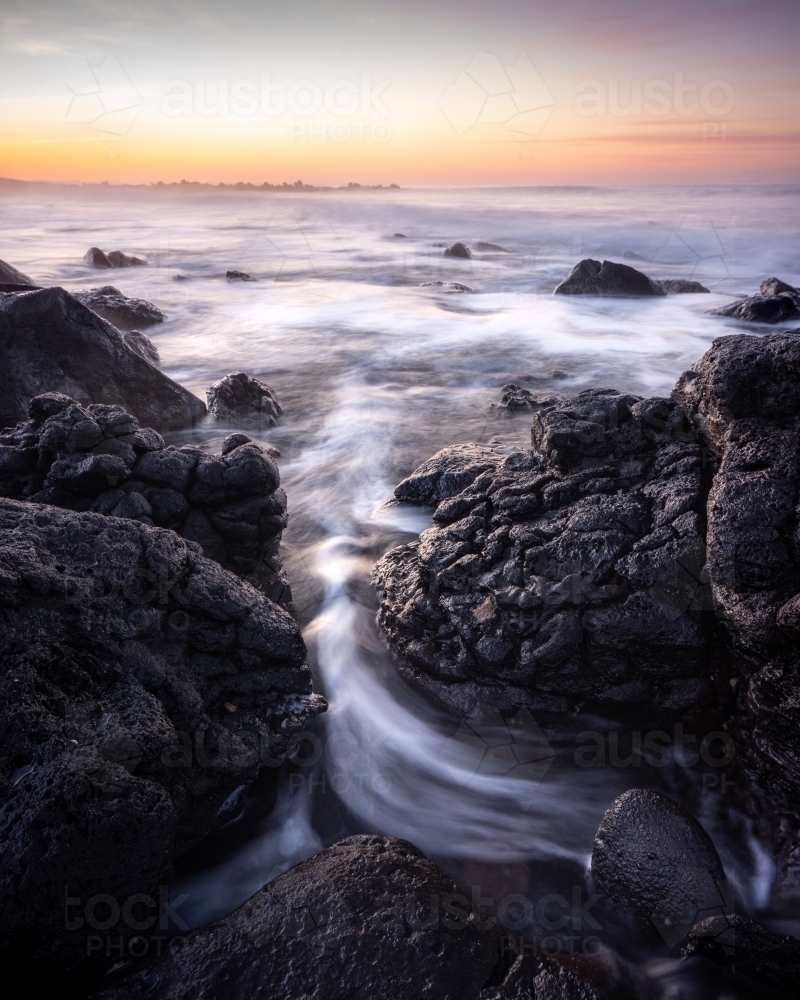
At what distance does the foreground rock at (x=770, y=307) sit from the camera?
11.8m

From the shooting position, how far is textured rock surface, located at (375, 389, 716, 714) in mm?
3424

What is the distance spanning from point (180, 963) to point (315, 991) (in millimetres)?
550

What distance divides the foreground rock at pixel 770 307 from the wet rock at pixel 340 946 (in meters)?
12.8

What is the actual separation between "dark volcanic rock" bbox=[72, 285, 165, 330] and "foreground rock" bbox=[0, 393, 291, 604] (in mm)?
8968

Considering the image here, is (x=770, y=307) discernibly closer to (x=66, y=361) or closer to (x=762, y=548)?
(x=762, y=548)

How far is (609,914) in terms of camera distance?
273cm

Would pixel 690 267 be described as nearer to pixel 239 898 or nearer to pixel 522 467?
pixel 522 467

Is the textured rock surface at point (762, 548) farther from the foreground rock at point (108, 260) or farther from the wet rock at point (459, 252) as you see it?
the foreground rock at point (108, 260)

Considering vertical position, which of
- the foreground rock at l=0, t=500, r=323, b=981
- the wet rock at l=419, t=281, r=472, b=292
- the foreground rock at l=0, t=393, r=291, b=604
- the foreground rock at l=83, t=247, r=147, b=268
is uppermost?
the foreground rock at l=83, t=247, r=147, b=268

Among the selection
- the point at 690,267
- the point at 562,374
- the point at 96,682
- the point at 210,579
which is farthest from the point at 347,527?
the point at 690,267

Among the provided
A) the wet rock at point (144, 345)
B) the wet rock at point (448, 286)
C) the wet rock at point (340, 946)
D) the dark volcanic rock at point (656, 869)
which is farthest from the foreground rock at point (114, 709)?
the wet rock at point (448, 286)

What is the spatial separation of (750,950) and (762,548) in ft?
5.71

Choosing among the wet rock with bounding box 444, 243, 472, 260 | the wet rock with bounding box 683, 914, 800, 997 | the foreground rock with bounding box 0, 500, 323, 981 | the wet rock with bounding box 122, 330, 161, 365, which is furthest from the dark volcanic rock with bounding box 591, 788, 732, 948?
the wet rock with bounding box 444, 243, 472, 260

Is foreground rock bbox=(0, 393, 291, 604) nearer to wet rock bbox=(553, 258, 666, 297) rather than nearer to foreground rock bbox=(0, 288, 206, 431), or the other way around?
foreground rock bbox=(0, 288, 206, 431)
